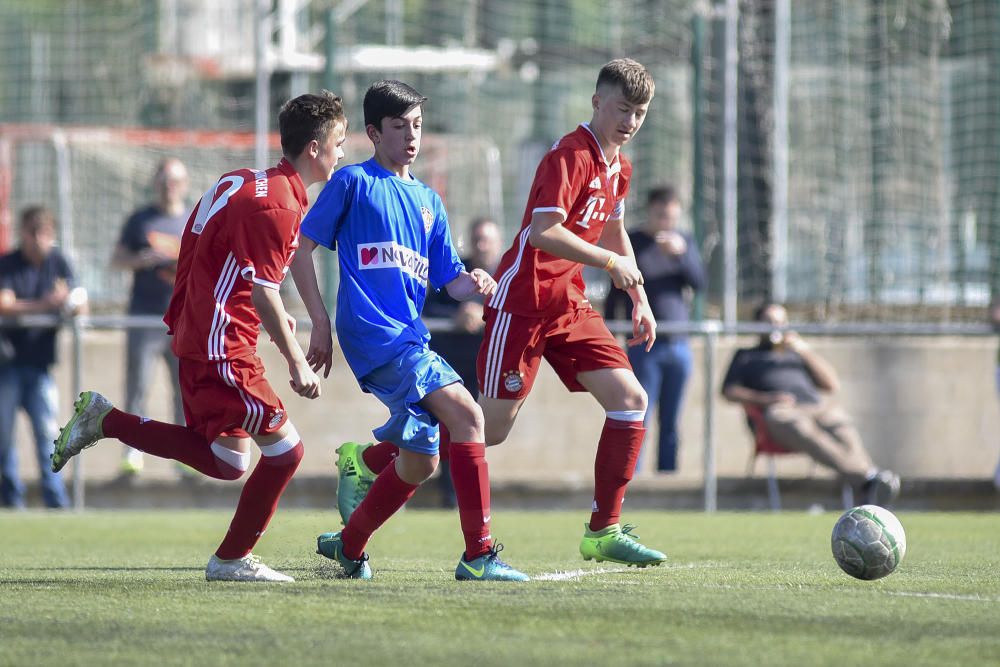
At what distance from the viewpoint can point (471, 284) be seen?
6.18 metres

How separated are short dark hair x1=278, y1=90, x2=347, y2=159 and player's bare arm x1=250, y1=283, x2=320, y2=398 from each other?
63 centimetres

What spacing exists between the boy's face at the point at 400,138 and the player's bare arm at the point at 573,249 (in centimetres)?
62

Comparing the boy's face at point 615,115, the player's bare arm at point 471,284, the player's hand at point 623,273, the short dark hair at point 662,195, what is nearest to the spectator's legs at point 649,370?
the short dark hair at point 662,195

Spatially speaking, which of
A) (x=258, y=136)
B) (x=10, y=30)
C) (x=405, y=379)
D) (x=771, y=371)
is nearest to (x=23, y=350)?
(x=258, y=136)

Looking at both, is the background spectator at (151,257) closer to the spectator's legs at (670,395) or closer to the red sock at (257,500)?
Result: the spectator's legs at (670,395)

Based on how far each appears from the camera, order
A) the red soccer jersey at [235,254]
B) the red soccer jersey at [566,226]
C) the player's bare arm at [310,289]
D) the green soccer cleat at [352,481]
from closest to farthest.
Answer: the red soccer jersey at [235,254] → the player's bare arm at [310,289] → the red soccer jersey at [566,226] → the green soccer cleat at [352,481]

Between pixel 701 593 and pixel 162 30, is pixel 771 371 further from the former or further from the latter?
pixel 162 30

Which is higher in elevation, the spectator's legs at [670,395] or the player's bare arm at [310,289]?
the player's bare arm at [310,289]

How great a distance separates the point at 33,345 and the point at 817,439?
5.83 m

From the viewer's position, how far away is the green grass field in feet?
13.8

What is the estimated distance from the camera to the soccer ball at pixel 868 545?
5836 millimetres

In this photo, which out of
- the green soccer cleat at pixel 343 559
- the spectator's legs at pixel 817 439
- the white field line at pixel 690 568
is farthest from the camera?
the spectator's legs at pixel 817 439

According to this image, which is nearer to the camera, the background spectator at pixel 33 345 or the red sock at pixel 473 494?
the red sock at pixel 473 494

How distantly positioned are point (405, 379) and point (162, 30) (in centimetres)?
1488
